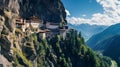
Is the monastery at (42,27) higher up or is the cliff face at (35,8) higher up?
the cliff face at (35,8)

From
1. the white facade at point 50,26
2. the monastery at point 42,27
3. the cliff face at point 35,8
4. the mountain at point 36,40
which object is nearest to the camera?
the mountain at point 36,40

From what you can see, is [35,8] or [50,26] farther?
[35,8]

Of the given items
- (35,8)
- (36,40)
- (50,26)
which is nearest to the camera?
(36,40)

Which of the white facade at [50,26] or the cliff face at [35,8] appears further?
the white facade at [50,26]

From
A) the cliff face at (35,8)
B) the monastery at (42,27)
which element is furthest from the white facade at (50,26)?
the cliff face at (35,8)

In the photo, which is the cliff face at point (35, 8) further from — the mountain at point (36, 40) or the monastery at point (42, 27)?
the monastery at point (42, 27)

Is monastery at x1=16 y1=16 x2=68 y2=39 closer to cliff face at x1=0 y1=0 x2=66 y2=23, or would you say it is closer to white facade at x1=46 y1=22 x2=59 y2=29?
white facade at x1=46 y1=22 x2=59 y2=29

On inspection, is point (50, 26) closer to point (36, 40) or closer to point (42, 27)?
point (42, 27)

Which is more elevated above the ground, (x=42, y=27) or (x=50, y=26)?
(x=50, y=26)

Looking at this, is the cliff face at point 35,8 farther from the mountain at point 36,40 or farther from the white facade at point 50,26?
the white facade at point 50,26

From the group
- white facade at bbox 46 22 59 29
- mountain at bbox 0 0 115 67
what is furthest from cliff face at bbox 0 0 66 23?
white facade at bbox 46 22 59 29

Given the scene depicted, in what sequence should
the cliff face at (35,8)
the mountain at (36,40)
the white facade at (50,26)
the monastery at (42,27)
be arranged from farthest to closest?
1. the white facade at (50,26)
2. the cliff face at (35,8)
3. the monastery at (42,27)
4. the mountain at (36,40)

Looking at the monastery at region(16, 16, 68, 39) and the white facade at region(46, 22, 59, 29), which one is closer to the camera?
the monastery at region(16, 16, 68, 39)

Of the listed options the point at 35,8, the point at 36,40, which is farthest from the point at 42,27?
the point at 36,40
